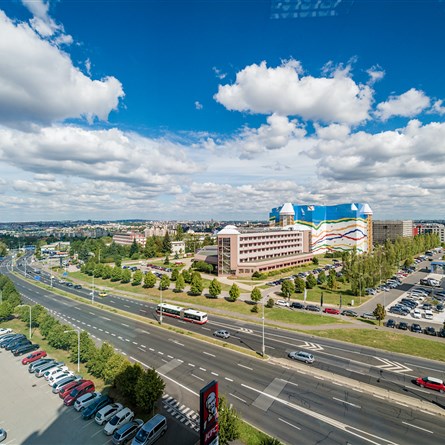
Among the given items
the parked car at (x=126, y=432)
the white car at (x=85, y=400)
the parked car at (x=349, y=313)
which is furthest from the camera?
the parked car at (x=349, y=313)

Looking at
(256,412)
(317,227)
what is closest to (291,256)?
(317,227)

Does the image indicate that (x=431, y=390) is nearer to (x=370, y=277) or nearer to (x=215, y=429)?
(x=215, y=429)

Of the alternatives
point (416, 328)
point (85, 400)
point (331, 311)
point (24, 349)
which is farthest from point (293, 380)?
point (24, 349)

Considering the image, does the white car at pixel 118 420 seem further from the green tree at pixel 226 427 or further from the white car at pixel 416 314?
the white car at pixel 416 314

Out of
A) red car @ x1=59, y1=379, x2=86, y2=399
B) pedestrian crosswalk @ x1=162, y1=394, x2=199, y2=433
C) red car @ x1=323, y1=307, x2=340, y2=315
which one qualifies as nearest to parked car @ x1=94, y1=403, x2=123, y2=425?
pedestrian crosswalk @ x1=162, y1=394, x2=199, y2=433

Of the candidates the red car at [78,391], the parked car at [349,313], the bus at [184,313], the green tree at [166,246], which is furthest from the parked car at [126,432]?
the green tree at [166,246]

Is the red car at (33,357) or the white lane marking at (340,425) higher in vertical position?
the white lane marking at (340,425)

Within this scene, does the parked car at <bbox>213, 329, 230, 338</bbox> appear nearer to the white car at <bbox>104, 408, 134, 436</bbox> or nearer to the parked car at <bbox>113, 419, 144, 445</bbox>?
the white car at <bbox>104, 408, 134, 436</bbox>
